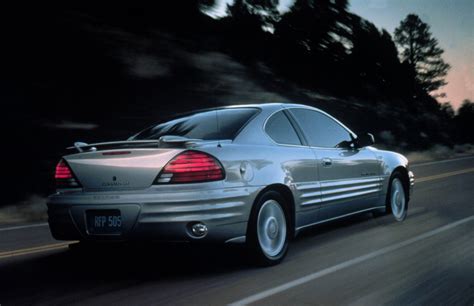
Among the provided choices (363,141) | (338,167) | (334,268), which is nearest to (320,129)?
(338,167)

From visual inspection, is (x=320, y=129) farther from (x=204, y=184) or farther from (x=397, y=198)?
(x=204, y=184)

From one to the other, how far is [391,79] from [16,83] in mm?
32105

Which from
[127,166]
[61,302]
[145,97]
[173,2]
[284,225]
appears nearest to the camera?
[61,302]

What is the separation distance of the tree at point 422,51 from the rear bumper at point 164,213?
191 ft

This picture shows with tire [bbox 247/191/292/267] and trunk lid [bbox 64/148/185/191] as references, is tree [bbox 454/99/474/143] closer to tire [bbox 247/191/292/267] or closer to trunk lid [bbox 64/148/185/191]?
tire [bbox 247/191/292/267]

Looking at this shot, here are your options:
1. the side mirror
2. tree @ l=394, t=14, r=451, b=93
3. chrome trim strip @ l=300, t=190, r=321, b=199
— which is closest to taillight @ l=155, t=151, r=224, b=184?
chrome trim strip @ l=300, t=190, r=321, b=199

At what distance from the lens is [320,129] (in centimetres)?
716

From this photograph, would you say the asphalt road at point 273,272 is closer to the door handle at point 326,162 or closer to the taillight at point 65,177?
the taillight at point 65,177

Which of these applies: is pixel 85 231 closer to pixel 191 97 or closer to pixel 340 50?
pixel 191 97

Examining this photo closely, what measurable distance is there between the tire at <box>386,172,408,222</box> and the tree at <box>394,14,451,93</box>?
178 feet

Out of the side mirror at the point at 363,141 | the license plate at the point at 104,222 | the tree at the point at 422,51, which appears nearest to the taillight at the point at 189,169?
the license plate at the point at 104,222

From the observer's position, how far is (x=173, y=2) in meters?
24.8

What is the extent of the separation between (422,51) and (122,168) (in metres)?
60.7

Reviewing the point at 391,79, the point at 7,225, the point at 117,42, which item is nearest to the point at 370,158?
the point at 7,225
